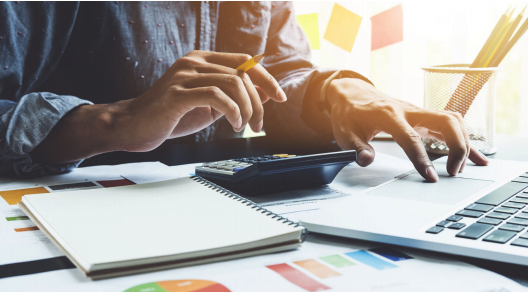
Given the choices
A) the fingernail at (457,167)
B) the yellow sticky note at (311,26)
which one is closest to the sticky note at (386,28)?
the yellow sticky note at (311,26)

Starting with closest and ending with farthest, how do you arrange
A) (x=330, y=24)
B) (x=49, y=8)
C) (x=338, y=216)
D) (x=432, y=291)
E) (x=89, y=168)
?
(x=432, y=291) < (x=338, y=216) < (x=89, y=168) < (x=49, y=8) < (x=330, y=24)

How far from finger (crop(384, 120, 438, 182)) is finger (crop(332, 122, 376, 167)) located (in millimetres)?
40

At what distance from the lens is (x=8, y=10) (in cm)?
73

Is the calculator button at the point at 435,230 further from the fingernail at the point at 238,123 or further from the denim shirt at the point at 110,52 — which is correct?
the denim shirt at the point at 110,52

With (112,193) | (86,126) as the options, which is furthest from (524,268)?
(86,126)

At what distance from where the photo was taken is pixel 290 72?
1.08 metres

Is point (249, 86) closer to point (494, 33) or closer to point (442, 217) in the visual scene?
point (442, 217)

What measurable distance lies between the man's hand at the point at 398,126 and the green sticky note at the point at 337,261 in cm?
24

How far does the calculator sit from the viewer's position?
1.58ft

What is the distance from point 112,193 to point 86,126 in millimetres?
188

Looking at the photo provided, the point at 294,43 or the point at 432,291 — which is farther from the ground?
the point at 294,43

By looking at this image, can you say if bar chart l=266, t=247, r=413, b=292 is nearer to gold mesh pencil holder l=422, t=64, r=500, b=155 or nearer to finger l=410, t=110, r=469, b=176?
finger l=410, t=110, r=469, b=176

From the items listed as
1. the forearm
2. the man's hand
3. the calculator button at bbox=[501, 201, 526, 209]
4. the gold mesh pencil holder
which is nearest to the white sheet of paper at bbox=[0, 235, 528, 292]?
the calculator button at bbox=[501, 201, 526, 209]

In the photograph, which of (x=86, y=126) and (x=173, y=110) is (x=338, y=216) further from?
(x=86, y=126)
